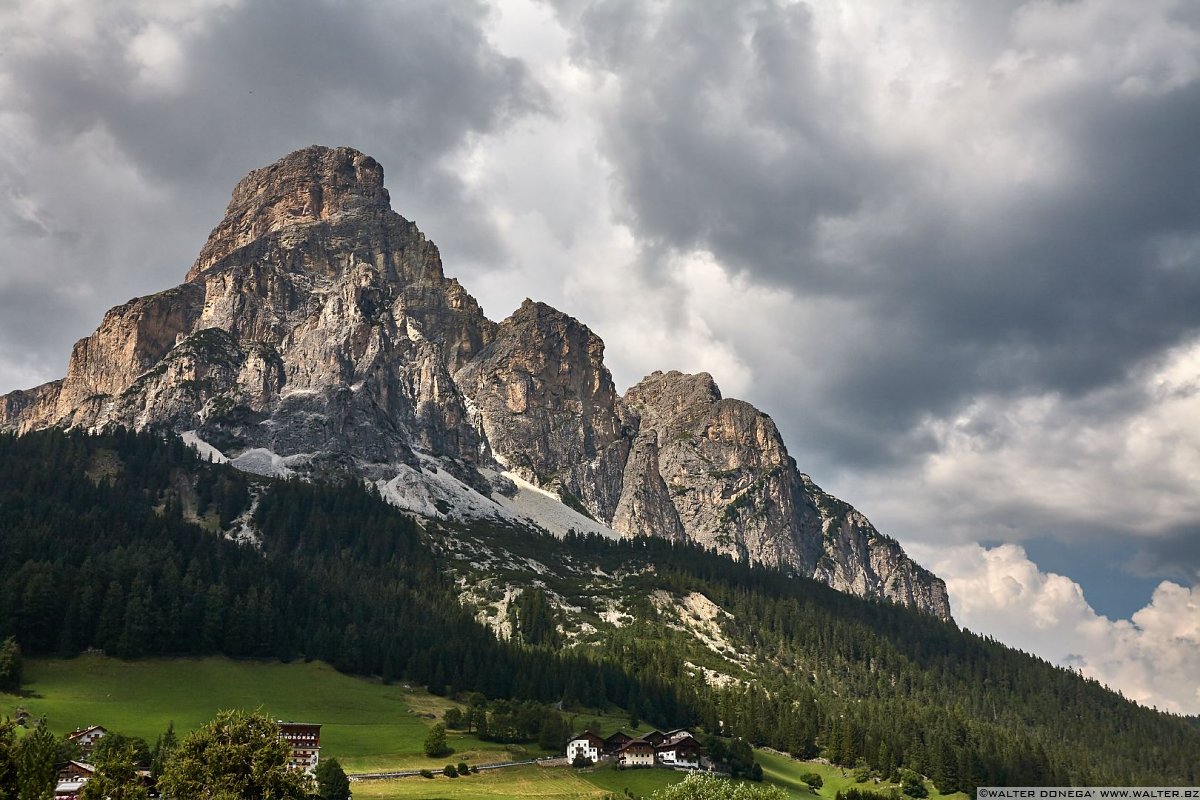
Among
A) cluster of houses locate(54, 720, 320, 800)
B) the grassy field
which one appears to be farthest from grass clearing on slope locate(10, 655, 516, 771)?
cluster of houses locate(54, 720, 320, 800)

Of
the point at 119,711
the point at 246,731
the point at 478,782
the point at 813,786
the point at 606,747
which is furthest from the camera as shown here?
the point at 813,786

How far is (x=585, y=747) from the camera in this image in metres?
166

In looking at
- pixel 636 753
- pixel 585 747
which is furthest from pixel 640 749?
pixel 585 747

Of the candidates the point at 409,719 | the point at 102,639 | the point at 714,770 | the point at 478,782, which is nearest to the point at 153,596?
the point at 102,639

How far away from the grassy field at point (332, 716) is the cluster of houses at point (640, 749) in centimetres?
514

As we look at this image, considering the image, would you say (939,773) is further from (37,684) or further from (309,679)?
(37,684)

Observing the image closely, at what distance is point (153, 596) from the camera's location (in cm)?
19850

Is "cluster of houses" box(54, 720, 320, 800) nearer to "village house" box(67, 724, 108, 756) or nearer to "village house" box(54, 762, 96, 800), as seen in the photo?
"village house" box(67, 724, 108, 756)

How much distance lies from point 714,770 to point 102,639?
116444mm

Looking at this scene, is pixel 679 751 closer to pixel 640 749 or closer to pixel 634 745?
pixel 640 749

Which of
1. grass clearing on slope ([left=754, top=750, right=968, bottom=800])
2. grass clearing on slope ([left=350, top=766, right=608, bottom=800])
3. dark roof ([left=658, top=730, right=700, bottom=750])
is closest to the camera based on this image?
grass clearing on slope ([left=350, top=766, right=608, bottom=800])

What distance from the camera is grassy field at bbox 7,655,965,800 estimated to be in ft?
461

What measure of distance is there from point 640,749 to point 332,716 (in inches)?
2135

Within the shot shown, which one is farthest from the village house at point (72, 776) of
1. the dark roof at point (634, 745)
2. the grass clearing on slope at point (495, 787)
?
the dark roof at point (634, 745)
